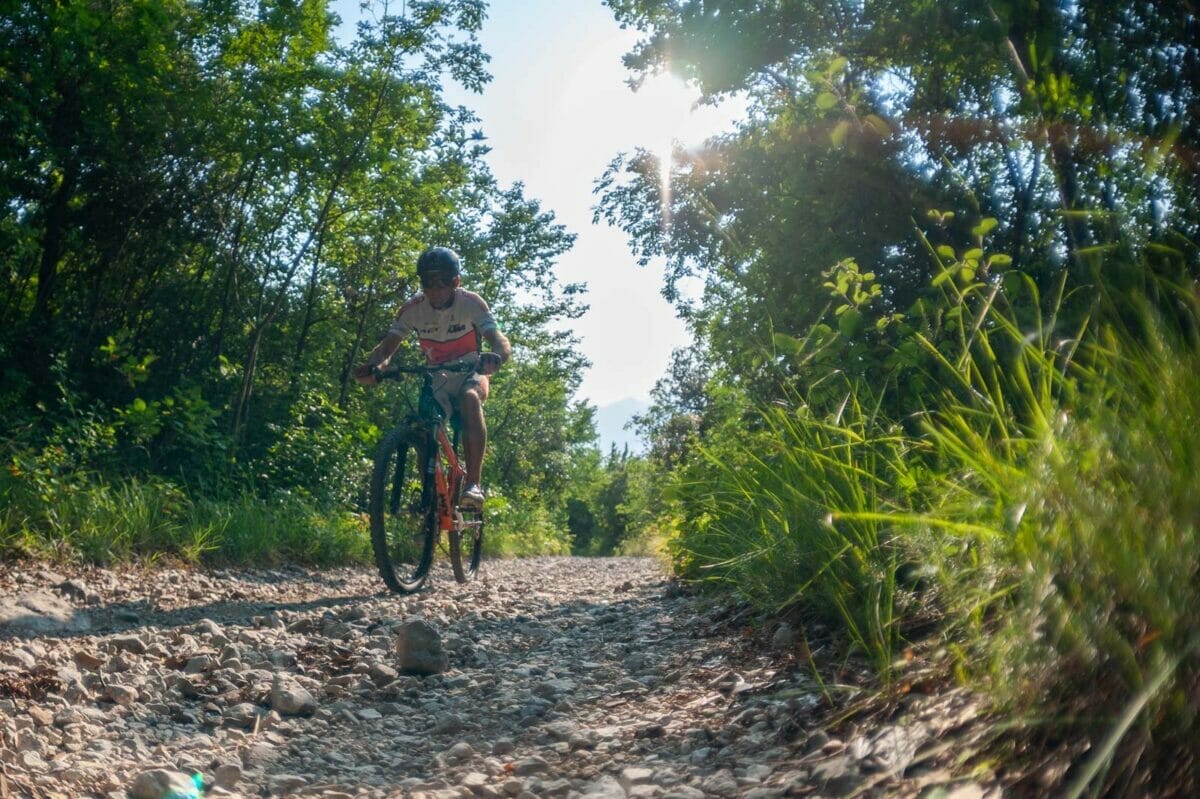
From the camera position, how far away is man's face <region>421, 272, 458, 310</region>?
6.43 m

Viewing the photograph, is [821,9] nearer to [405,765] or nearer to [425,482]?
[425,482]

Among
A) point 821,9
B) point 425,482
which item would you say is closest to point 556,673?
point 425,482

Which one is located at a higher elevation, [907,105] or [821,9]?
[821,9]

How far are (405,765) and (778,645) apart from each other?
133 cm

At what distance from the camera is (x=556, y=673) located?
3.79 meters

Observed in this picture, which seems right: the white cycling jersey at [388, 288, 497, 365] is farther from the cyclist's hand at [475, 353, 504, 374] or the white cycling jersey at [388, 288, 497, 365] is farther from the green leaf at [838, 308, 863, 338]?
the green leaf at [838, 308, 863, 338]

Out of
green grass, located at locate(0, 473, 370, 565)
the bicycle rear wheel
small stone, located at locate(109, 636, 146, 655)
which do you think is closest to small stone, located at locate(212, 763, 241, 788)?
small stone, located at locate(109, 636, 146, 655)

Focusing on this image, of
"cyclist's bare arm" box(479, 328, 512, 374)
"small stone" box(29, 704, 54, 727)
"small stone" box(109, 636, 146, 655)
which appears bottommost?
"small stone" box(29, 704, 54, 727)

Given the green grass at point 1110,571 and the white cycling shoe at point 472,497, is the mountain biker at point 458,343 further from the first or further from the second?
the green grass at point 1110,571

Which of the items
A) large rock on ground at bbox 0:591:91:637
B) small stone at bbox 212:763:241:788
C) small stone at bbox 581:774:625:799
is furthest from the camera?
large rock on ground at bbox 0:591:91:637

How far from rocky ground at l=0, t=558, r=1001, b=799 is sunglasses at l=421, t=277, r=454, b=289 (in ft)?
7.64

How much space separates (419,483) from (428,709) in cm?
344

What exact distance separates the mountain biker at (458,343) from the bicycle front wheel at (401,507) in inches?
11.6

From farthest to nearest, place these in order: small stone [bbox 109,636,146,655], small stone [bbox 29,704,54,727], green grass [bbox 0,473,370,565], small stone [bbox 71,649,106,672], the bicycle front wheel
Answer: the bicycle front wheel → green grass [bbox 0,473,370,565] → small stone [bbox 109,636,146,655] → small stone [bbox 71,649,106,672] → small stone [bbox 29,704,54,727]
